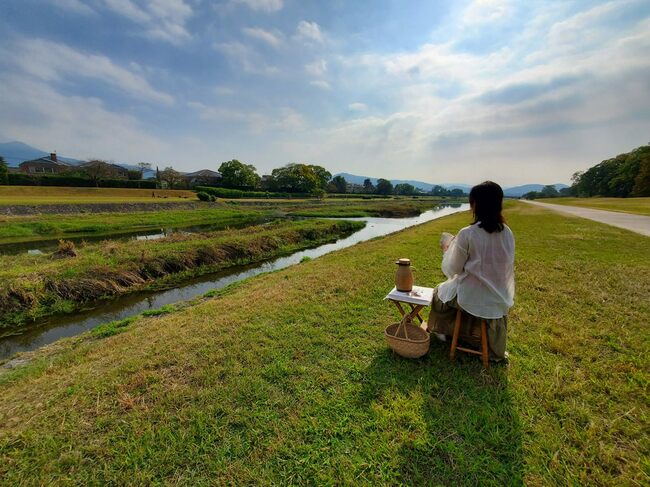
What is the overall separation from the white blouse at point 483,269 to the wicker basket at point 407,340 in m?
0.71

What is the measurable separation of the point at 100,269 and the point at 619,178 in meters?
74.2

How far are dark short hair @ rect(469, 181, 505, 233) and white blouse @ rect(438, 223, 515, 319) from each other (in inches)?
3.1

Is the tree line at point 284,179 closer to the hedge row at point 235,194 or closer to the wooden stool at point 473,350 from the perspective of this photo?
the hedge row at point 235,194

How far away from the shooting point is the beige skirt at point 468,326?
127 inches

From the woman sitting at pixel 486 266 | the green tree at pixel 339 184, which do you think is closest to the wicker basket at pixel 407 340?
the woman sitting at pixel 486 266

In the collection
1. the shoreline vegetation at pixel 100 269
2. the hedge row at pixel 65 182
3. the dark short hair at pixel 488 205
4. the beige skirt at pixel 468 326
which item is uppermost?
the hedge row at pixel 65 182

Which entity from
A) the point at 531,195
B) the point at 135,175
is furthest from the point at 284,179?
the point at 531,195

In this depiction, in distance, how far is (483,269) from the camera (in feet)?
9.89

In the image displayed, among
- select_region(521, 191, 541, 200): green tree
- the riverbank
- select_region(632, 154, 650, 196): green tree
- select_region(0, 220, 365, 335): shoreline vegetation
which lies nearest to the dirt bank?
the riverbank

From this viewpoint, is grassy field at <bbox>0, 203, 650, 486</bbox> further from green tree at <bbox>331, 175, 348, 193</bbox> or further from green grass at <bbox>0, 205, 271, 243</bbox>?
green tree at <bbox>331, 175, 348, 193</bbox>

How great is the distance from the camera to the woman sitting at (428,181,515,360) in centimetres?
295

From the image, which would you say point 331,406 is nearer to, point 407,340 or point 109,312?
point 407,340

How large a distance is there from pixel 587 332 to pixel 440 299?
8.57ft

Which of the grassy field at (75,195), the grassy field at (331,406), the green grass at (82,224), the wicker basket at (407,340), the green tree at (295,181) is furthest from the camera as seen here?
the green tree at (295,181)
